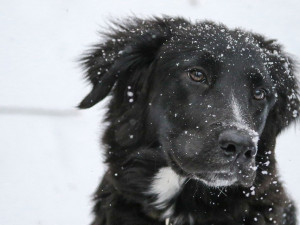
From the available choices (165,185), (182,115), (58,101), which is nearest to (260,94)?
(182,115)

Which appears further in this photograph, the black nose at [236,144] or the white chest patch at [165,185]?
the white chest patch at [165,185]

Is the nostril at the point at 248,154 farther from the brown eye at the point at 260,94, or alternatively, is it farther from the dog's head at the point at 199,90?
the brown eye at the point at 260,94

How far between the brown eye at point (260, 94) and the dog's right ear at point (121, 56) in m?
0.82

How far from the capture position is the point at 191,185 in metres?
3.75

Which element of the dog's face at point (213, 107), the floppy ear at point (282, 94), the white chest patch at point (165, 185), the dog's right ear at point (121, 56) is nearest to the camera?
the dog's face at point (213, 107)

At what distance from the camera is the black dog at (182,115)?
11.6 feet

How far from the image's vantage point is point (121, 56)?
384 cm

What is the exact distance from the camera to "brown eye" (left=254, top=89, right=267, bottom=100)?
373 centimetres

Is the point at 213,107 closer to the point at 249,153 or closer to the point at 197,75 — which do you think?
the point at 197,75

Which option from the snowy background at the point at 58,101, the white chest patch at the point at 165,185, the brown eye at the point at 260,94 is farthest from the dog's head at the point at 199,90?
the snowy background at the point at 58,101

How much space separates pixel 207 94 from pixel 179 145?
0.41m

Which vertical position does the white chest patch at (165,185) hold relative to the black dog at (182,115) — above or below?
below

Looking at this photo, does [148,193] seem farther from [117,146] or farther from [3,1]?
[3,1]

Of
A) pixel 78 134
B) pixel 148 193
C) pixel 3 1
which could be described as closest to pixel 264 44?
pixel 148 193
